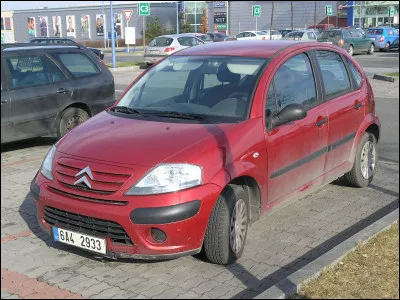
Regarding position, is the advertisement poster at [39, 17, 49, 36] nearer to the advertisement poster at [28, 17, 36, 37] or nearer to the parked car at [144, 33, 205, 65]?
the advertisement poster at [28, 17, 36, 37]

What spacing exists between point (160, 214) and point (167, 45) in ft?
76.0

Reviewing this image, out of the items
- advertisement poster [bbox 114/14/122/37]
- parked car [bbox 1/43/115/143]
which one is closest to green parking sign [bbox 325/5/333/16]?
advertisement poster [bbox 114/14/122/37]

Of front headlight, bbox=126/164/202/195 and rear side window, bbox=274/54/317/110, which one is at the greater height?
rear side window, bbox=274/54/317/110

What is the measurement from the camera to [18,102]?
25.1 feet

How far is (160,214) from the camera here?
362 centimetres

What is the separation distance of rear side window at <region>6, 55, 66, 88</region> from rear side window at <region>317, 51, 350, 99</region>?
4467mm

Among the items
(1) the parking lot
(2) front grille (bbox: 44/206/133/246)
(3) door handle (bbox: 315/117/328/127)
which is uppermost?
(3) door handle (bbox: 315/117/328/127)

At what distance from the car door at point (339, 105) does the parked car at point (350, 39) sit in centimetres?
2548

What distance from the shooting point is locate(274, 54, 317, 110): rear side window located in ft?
15.6

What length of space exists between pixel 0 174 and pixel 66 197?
3.52m

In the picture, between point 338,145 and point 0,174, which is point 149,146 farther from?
point 0,174

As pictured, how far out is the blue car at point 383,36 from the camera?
36.2 metres

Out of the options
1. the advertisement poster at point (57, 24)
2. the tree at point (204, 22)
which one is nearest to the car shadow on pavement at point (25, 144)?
the tree at point (204, 22)

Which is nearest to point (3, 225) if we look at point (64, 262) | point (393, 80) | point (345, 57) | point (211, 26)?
point (64, 262)
